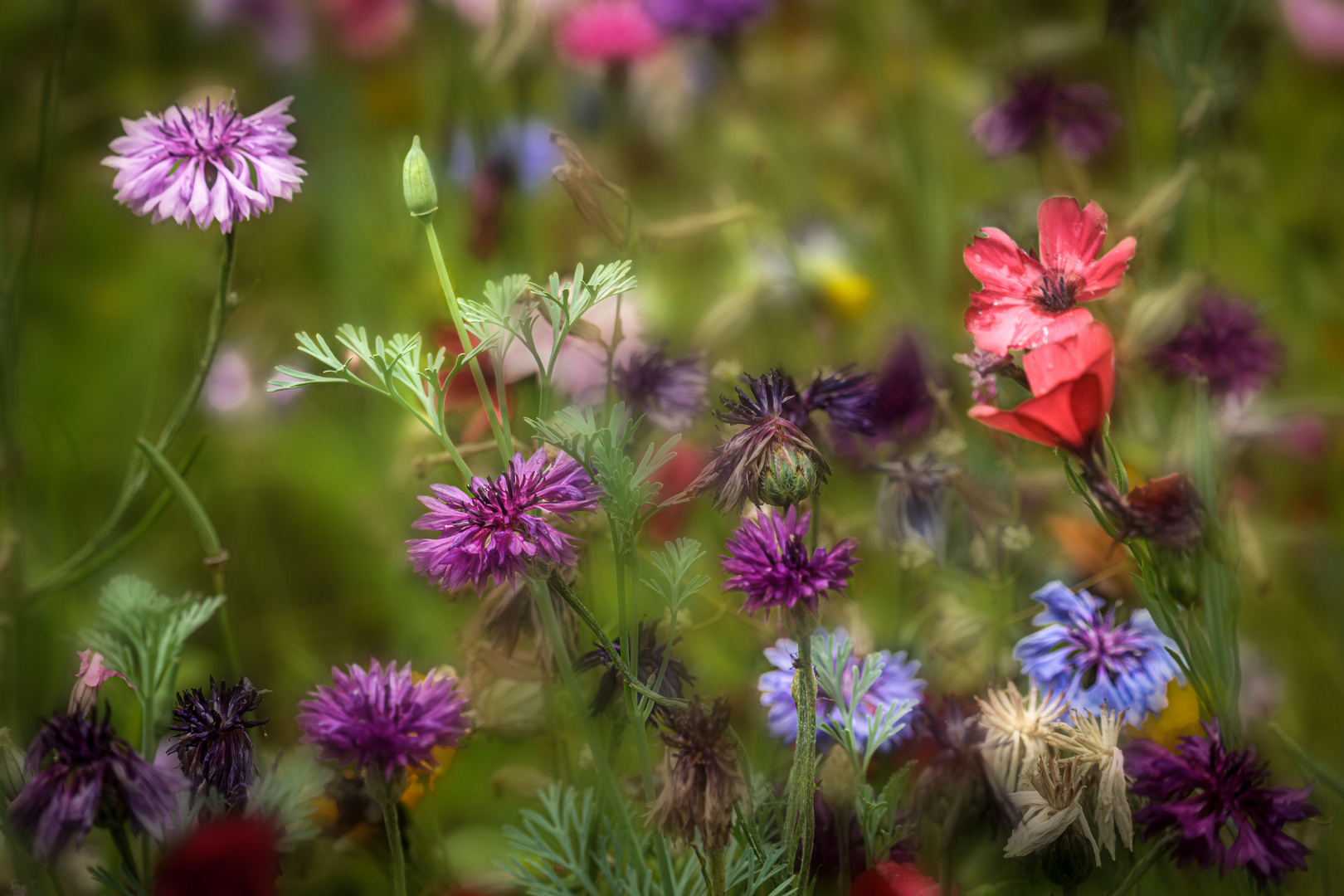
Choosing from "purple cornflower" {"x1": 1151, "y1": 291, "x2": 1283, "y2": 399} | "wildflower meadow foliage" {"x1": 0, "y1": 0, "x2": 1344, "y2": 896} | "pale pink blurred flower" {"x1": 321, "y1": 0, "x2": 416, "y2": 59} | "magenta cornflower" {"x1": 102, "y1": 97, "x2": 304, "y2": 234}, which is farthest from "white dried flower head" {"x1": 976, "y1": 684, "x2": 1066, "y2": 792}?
"pale pink blurred flower" {"x1": 321, "y1": 0, "x2": 416, "y2": 59}

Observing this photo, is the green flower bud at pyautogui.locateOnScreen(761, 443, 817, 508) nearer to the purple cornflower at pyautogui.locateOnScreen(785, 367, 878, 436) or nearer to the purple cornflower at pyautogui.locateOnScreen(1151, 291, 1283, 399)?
the purple cornflower at pyautogui.locateOnScreen(785, 367, 878, 436)

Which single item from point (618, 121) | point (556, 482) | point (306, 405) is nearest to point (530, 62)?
point (618, 121)

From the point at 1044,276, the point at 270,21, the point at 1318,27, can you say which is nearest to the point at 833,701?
the point at 1044,276

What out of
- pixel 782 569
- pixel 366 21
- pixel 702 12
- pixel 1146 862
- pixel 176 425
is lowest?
pixel 1146 862

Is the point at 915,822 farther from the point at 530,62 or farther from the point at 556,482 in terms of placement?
the point at 530,62

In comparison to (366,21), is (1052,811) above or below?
below

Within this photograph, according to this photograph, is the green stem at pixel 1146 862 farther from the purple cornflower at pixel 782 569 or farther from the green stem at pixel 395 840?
the green stem at pixel 395 840

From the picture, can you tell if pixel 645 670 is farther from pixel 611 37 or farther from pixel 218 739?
pixel 611 37
